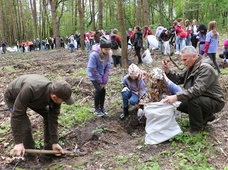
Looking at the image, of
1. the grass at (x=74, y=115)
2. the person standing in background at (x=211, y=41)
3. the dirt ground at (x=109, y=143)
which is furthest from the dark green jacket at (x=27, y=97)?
the person standing in background at (x=211, y=41)

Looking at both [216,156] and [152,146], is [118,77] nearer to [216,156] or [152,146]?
[152,146]

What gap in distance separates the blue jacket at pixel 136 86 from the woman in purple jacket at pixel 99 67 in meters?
0.52

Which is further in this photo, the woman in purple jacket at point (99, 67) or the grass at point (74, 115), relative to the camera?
the grass at point (74, 115)

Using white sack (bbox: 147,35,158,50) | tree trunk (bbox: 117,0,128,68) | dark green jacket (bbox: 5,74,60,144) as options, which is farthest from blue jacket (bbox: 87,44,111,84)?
white sack (bbox: 147,35,158,50)

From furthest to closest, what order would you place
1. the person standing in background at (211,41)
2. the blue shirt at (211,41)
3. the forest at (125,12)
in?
the forest at (125,12)
the blue shirt at (211,41)
the person standing in background at (211,41)

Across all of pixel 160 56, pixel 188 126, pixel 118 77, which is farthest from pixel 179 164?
pixel 160 56

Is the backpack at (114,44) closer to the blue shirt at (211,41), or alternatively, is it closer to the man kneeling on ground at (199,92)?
the blue shirt at (211,41)

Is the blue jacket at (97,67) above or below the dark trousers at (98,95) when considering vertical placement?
above

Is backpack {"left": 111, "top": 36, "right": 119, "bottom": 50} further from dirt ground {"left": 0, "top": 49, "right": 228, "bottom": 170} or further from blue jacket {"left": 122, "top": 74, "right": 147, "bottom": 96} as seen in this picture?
blue jacket {"left": 122, "top": 74, "right": 147, "bottom": 96}

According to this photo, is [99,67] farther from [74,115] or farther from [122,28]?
[122,28]

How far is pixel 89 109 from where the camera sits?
6.17 meters

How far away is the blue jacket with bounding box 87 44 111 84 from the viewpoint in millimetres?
5488

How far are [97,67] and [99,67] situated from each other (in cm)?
4

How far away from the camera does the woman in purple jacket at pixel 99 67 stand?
5.39 metres
